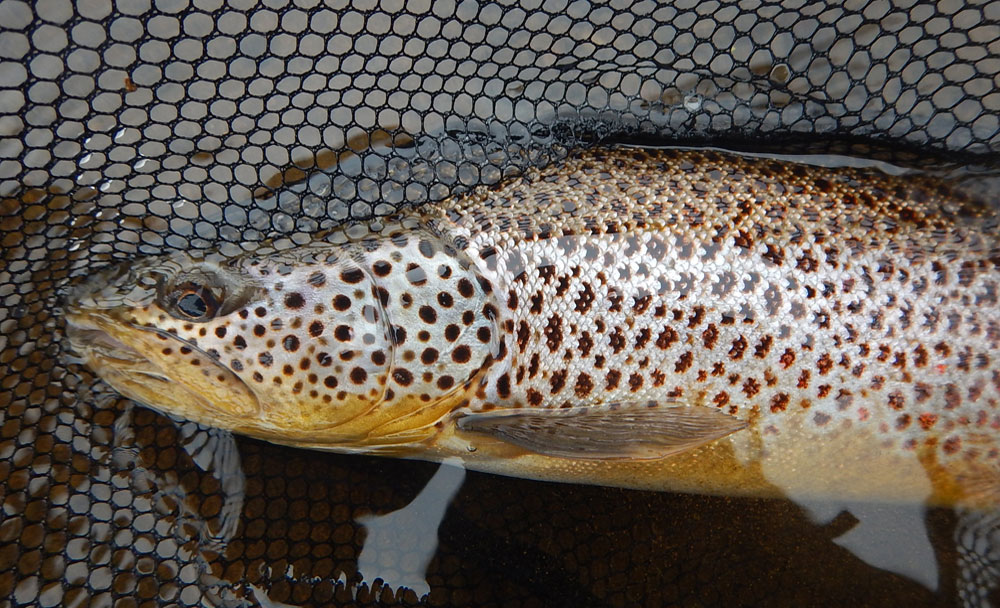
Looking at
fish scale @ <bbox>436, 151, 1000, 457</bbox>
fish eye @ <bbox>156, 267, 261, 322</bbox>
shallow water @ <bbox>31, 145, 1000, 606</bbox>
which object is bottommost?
shallow water @ <bbox>31, 145, 1000, 606</bbox>

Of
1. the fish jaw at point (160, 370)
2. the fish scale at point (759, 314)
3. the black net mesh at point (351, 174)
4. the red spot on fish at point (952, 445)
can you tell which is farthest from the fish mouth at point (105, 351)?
the red spot on fish at point (952, 445)

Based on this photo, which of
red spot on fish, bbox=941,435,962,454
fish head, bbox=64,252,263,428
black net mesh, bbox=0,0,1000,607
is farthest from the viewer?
black net mesh, bbox=0,0,1000,607

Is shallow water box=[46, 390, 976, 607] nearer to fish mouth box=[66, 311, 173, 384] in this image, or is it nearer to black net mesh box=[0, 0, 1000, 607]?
black net mesh box=[0, 0, 1000, 607]

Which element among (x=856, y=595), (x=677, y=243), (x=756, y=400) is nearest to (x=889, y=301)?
(x=756, y=400)

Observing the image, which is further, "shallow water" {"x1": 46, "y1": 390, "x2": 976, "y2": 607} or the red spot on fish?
"shallow water" {"x1": 46, "y1": 390, "x2": 976, "y2": 607}

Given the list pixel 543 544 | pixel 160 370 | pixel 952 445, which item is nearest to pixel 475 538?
pixel 543 544

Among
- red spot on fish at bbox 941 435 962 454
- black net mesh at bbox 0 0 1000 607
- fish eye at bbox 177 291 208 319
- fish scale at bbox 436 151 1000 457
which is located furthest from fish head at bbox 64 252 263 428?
red spot on fish at bbox 941 435 962 454

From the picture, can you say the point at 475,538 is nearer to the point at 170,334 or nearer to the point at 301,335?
the point at 301,335

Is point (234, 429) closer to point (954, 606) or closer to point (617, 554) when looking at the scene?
point (617, 554)
